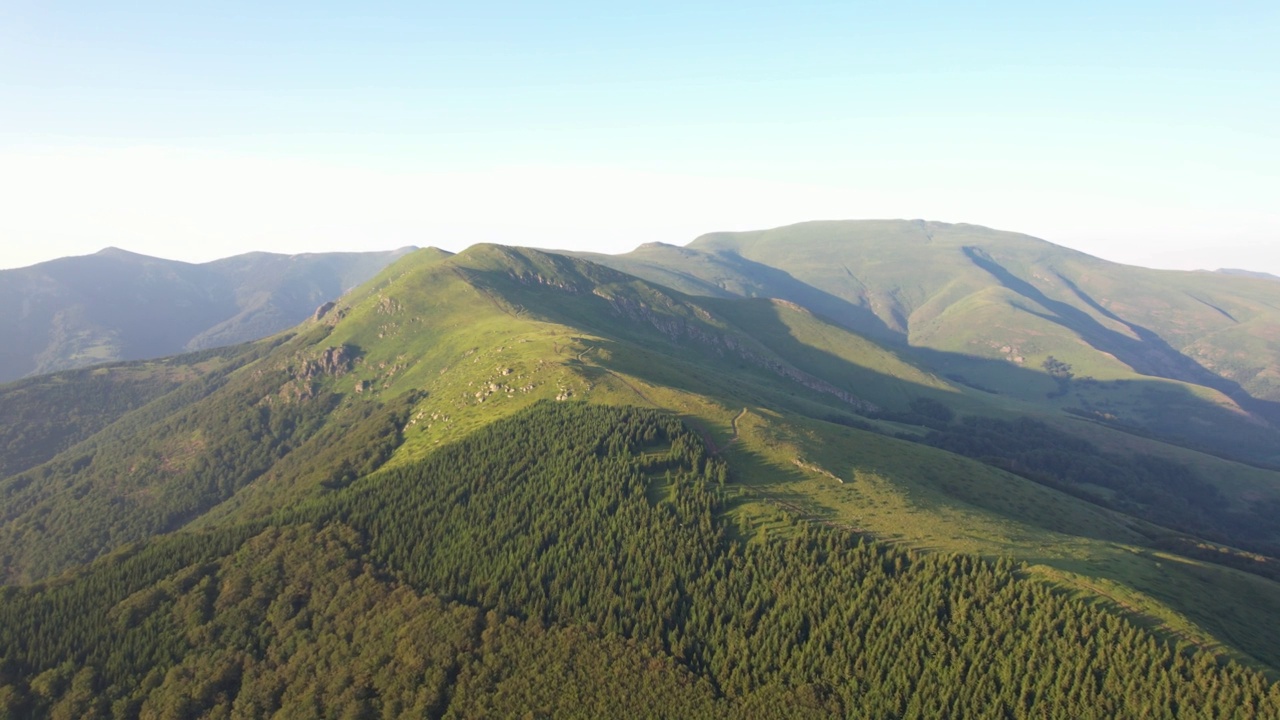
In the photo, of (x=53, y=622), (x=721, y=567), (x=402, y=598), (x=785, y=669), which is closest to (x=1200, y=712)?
(x=785, y=669)

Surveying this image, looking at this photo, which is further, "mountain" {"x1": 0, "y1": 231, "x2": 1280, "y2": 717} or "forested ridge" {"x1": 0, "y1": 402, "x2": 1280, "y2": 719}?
"mountain" {"x1": 0, "y1": 231, "x2": 1280, "y2": 717}

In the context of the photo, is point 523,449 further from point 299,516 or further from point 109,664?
point 109,664

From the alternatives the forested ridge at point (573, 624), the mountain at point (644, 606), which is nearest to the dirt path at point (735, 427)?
the mountain at point (644, 606)

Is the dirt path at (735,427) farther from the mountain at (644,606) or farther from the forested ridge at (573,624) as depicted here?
the forested ridge at (573,624)

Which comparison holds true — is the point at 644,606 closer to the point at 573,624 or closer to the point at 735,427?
the point at 573,624

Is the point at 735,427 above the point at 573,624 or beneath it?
above

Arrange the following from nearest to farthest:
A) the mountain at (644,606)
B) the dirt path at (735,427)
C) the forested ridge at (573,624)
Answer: the forested ridge at (573,624) → the mountain at (644,606) → the dirt path at (735,427)

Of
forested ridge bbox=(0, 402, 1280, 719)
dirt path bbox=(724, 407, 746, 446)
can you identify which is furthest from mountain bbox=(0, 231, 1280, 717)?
dirt path bbox=(724, 407, 746, 446)

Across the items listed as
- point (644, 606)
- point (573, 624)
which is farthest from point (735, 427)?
point (573, 624)

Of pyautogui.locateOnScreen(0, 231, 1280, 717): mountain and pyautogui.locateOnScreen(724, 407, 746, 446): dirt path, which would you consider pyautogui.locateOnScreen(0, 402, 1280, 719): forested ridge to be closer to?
pyautogui.locateOnScreen(0, 231, 1280, 717): mountain
